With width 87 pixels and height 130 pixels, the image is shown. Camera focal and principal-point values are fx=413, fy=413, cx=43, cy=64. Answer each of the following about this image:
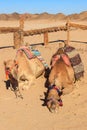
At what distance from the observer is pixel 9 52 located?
43.8 feet

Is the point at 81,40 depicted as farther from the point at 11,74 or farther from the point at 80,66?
the point at 11,74

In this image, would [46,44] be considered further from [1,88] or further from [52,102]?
[52,102]

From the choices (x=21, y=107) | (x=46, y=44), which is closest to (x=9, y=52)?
(x=46, y=44)

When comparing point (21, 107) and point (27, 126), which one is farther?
point (21, 107)

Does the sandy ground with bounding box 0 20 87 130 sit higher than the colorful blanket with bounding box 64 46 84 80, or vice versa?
the colorful blanket with bounding box 64 46 84 80

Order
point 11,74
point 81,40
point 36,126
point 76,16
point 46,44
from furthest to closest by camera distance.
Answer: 1. point 76,16
2. point 81,40
3. point 46,44
4. point 11,74
5. point 36,126

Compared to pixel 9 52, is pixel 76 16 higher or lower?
lower

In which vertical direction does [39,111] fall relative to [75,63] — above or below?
below

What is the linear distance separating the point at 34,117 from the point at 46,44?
7.68 m

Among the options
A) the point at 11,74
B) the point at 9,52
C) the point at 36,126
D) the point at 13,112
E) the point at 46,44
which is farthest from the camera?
the point at 46,44

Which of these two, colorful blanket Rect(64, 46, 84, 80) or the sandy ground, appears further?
colorful blanket Rect(64, 46, 84, 80)

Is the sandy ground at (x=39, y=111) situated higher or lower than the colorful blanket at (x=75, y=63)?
lower

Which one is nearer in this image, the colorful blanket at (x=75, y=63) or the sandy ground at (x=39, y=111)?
the sandy ground at (x=39, y=111)

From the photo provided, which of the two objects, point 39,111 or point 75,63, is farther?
point 75,63
